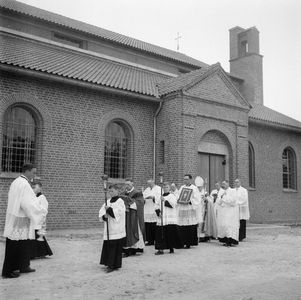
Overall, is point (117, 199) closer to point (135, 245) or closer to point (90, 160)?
point (135, 245)

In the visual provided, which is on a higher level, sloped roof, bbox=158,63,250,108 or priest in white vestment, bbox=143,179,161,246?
sloped roof, bbox=158,63,250,108

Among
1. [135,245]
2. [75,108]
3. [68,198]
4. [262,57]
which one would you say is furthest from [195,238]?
[262,57]

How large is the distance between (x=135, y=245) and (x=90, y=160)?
586cm

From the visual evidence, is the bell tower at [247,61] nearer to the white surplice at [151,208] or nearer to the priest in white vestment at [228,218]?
the priest in white vestment at [228,218]

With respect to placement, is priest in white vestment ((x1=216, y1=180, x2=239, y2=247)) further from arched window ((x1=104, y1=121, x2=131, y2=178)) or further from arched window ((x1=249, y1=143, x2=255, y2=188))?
arched window ((x1=249, y1=143, x2=255, y2=188))

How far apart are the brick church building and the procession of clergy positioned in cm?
310

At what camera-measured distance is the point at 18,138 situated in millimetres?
13516

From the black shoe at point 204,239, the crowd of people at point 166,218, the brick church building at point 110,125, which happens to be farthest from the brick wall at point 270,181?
the black shoe at point 204,239

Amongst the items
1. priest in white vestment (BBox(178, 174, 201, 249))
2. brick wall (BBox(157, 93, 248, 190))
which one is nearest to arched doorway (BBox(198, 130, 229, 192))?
brick wall (BBox(157, 93, 248, 190))

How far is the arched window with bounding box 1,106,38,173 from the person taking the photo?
13195 millimetres

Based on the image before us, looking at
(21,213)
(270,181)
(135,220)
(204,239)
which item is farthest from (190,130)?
(21,213)

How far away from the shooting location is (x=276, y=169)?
71.3ft

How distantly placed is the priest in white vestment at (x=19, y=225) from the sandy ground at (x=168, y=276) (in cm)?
26

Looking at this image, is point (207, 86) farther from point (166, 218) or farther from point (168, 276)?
point (168, 276)
